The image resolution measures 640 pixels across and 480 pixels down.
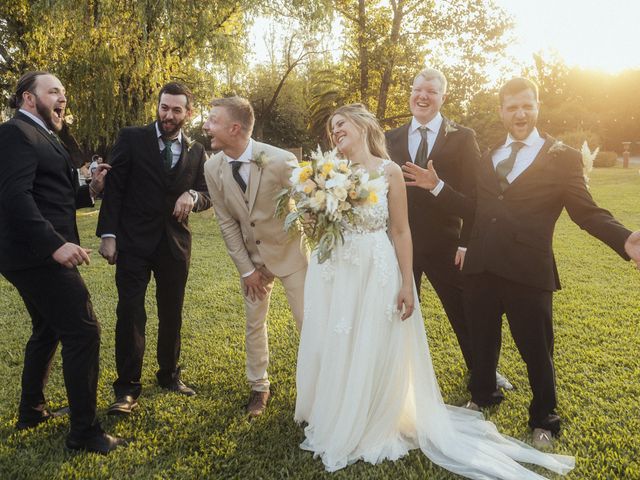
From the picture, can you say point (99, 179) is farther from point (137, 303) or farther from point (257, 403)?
point (257, 403)

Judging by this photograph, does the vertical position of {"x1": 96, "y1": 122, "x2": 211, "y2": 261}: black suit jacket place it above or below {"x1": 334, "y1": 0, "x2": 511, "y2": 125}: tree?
below

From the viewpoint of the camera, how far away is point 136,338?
13.5ft

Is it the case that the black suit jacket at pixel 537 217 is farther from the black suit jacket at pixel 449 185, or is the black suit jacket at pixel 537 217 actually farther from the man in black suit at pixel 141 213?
the man in black suit at pixel 141 213

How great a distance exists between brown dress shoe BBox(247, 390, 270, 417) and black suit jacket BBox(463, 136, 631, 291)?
2069 mm

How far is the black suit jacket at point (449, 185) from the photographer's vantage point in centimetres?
428

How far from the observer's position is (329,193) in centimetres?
321

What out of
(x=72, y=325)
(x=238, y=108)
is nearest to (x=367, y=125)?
(x=238, y=108)

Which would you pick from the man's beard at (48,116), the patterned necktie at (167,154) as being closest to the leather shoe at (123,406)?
the patterned necktie at (167,154)

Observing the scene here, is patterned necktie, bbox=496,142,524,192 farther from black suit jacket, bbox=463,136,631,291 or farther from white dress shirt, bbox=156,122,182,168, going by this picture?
white dress shirt, bbox=156,122,182,168

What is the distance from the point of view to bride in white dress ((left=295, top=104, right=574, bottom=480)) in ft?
11.0

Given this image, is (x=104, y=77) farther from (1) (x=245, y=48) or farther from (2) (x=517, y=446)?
(2) (x=517, y=446)

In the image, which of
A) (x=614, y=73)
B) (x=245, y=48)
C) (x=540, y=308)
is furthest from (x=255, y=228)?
(x=614, y=73)

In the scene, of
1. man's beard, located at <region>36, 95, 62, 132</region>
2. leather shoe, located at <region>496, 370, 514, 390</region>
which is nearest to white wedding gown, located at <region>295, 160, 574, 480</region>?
leather shoe, located at <region>496, 370, 514, 390</region>

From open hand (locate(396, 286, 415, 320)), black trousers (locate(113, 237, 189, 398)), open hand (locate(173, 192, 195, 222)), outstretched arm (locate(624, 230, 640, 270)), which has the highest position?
outstretched arm (locate(624, 230, 640, 270))
